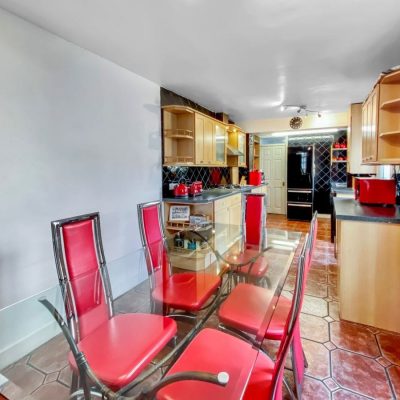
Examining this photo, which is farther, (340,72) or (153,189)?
(153,189)

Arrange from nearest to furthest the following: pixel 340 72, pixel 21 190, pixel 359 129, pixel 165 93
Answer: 1. pixel 21 190
2. pixel 340 72
3. pixel 165 93
4. pixel 359 129

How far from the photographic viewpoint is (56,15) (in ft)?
5.79

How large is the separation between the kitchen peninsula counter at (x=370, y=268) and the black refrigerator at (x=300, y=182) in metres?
4.25

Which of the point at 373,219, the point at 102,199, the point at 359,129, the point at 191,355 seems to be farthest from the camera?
the point at 359,129

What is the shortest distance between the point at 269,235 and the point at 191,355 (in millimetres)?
2047

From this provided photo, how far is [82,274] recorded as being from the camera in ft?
5.18

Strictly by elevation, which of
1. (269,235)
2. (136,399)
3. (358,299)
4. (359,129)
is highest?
(359,129)

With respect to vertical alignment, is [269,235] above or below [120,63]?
below

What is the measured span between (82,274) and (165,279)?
700 millimetres

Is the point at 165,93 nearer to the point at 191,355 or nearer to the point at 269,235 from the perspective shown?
the point at 269,235

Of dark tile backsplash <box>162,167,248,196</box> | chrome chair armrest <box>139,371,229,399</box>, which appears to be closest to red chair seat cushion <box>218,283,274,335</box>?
chrome chair armrest <box>139,371,229,399</box>

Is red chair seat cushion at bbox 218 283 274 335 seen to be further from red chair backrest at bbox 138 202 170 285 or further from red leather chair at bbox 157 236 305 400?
red chair backrest at bbox 138 202 170 285

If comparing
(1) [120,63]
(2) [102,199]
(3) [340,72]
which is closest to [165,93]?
(1) [120,63]

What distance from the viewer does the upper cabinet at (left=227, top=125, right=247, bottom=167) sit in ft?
16.7
